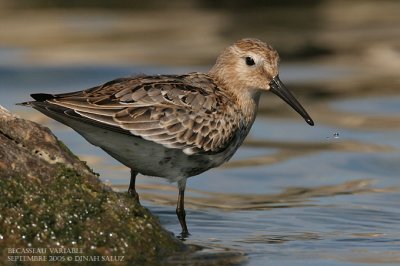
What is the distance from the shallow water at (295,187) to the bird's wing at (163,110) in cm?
88

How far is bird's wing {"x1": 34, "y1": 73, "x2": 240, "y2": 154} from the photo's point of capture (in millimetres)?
8938

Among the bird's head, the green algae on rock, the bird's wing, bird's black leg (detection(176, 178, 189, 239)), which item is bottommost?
bird's black leg (detection(176, 178, 189, 239))

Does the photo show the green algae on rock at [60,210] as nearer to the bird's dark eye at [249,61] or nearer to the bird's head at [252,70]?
the bird's head at [252,70]

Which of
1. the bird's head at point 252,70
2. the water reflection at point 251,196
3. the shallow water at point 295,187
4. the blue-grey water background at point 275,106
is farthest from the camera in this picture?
the water reflection at point 251,196

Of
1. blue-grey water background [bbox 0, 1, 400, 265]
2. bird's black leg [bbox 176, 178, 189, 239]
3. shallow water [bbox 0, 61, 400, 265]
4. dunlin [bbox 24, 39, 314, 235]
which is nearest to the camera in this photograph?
dunlin [bbox 24, 39, 314, 235]

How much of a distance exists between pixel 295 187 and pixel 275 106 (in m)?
3.95

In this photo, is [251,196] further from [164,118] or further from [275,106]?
[275,106]

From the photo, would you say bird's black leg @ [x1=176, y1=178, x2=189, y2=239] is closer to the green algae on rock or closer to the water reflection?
the water reflection

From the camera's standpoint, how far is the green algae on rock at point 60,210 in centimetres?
768

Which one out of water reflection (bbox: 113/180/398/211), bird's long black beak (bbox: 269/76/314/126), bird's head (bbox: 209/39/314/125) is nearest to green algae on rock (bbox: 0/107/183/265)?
bird's head (bbox: 209/39/314/125)

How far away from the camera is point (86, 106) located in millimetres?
8898

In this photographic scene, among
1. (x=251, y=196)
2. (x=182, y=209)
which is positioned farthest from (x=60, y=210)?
(x=251, y=196)

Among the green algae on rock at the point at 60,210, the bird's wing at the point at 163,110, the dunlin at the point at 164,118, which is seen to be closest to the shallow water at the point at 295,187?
the dunlin at the point at 164,118

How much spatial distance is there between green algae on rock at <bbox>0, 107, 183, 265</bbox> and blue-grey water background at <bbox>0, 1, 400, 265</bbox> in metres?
1.06
